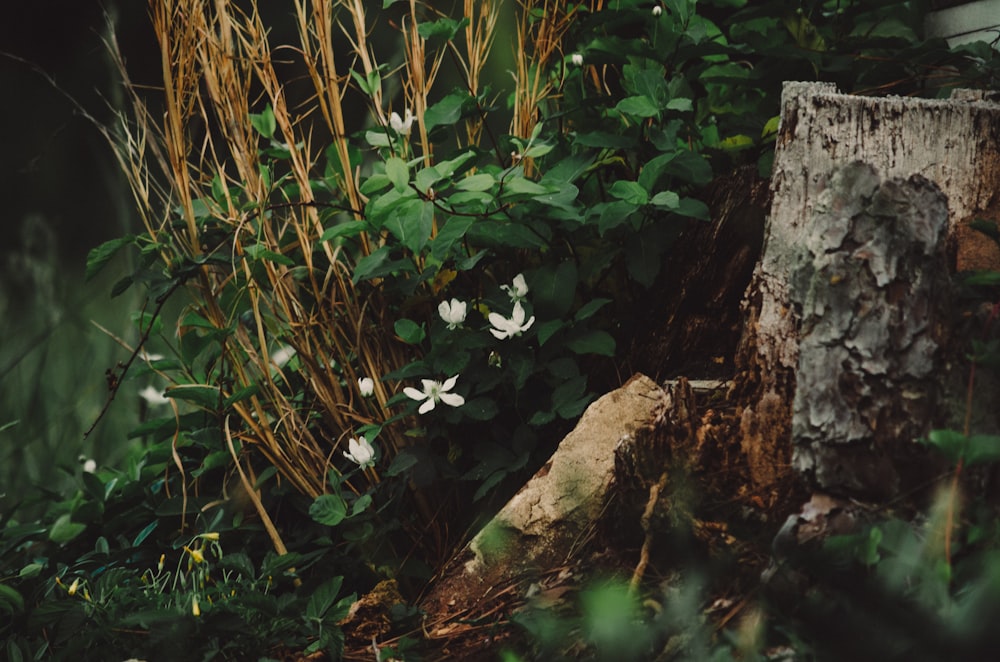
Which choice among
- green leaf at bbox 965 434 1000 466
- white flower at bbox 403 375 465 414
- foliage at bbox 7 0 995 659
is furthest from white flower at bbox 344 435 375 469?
green leaf at bbox 965 434 1000 466

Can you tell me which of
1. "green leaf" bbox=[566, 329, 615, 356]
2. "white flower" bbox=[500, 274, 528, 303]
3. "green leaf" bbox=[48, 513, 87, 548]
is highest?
"white flower" bbox=[500, 274, 528, 303]

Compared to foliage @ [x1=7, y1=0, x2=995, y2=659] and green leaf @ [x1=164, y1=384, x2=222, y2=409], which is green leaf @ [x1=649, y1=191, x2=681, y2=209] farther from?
green leaf @ [x1=164, y1=384, x2=222, y2=409]

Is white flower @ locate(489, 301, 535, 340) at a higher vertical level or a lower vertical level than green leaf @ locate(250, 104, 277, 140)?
lower

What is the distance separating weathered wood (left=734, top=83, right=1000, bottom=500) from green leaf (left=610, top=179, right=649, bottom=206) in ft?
0.87

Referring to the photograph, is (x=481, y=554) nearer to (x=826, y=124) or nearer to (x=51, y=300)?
(x=826, y=124)

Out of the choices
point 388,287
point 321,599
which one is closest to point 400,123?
point 388,287

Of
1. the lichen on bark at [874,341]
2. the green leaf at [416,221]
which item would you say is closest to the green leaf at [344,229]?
the green leaf at [416,221]

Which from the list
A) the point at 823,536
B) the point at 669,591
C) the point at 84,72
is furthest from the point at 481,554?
the point at 84,72

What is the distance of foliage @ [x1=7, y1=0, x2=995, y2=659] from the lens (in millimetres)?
1726

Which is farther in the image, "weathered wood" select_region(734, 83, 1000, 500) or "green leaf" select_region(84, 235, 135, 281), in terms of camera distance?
"green leaf" select_region(84, 235, 135, 281)

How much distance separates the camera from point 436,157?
8.89 ft

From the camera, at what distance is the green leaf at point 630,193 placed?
1702 millimetres

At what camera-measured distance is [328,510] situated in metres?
1.70

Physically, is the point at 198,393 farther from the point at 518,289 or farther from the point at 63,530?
the point at 518,289
